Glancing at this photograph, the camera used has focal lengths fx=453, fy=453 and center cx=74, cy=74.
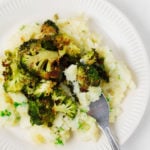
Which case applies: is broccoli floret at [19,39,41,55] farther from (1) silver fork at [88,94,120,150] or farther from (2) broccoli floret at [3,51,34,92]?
(1) silver fork at [88,94,120,150]

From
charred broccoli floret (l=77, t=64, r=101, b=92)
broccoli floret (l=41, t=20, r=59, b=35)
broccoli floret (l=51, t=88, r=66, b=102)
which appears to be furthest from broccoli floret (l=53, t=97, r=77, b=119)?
broccoli floret (l=41, t=20, r=59, b=35)

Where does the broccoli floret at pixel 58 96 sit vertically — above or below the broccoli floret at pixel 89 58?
below

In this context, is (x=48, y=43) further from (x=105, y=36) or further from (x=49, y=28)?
(x=105, y=36)

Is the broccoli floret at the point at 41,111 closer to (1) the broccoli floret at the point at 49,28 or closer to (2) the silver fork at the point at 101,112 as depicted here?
(2) the silver fork at the point at 101,112

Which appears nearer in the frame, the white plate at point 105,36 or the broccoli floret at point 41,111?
the broccoli floret at point 41,111

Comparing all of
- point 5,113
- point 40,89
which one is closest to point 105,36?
point 40,89

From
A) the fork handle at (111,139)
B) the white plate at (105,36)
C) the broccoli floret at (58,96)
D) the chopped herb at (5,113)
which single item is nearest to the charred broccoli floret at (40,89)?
the broccoli floret at (58,96)
